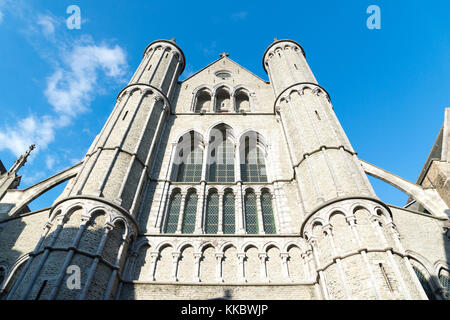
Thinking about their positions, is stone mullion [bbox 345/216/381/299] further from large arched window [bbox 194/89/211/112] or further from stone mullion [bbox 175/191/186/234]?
large arched window [bbox 194/89/211/112]

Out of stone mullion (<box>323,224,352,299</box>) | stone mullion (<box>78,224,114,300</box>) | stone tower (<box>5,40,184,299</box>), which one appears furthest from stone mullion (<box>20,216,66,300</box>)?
stone mullion (<box>323,224,352,299</box>)

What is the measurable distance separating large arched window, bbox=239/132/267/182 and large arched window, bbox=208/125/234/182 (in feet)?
1.67

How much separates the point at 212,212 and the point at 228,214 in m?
0.58

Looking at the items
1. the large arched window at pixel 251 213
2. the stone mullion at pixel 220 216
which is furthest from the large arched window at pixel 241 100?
the stone mullion at pixel 220 216

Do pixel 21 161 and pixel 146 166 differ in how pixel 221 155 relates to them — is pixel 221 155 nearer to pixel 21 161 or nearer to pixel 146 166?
pixel 146 166

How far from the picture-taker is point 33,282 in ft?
25.1

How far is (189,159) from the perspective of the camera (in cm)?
1521

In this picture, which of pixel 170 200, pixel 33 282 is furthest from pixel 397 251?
pixel 33 282

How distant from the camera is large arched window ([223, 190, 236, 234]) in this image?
447 inches

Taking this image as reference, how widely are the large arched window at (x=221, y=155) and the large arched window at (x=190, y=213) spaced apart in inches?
56.2

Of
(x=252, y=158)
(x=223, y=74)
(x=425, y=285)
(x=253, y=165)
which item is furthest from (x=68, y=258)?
(x=223, y=74)

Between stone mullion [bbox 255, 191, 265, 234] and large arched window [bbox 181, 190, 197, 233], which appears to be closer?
stone mullion [bbox 255, 191, 265, 234]
